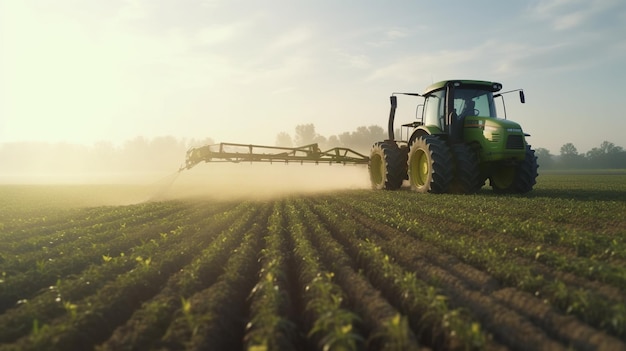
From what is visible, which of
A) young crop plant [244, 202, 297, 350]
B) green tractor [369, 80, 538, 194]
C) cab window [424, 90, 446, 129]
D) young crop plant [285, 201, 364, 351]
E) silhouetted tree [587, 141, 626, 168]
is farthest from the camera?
silhouetted tree [587, 141, 626, 168]

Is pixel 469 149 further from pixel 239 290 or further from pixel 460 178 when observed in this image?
pixel 239 290

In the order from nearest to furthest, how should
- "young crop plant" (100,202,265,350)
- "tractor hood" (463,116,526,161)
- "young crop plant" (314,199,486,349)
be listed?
"young crop plant" (314,199,486,349) < "young crop plant" (100,202,265,350) < "tractor hood" (463,116,526,161)

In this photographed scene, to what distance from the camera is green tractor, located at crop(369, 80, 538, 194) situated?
12.9 meters

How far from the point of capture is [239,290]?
16.8 ft

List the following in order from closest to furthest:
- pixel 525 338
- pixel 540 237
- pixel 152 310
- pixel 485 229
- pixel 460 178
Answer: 1. pixel 525 338
2. pixel 152 310
3. pixel 540 237
4. pixel 485 229
5. pixel 460 178

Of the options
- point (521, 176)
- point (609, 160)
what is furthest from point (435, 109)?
point (609, 160)

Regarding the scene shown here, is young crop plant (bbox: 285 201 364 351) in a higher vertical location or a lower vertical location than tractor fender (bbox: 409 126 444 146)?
lower

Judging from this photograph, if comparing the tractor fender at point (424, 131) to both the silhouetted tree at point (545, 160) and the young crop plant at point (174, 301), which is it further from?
the silhouetted tree at point (545, 160)

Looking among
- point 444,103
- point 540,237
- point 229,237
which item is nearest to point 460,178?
point 444,103

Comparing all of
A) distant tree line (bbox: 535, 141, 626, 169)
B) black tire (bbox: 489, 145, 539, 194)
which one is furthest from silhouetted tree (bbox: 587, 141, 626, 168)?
black tire (bbox: 489, 145, 539, 194)

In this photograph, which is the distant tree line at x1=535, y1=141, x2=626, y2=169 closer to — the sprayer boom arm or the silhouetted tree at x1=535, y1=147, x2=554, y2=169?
the silhouetted tree at x1=535, y1=147, x2=554, y2=169

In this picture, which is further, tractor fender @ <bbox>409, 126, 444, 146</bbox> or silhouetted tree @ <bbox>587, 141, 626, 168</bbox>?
silhouetted tree @ <bbox>587, 141, 626, 168</bbox>

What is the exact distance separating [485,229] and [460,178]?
538cm

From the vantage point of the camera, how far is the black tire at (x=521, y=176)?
13891mm
